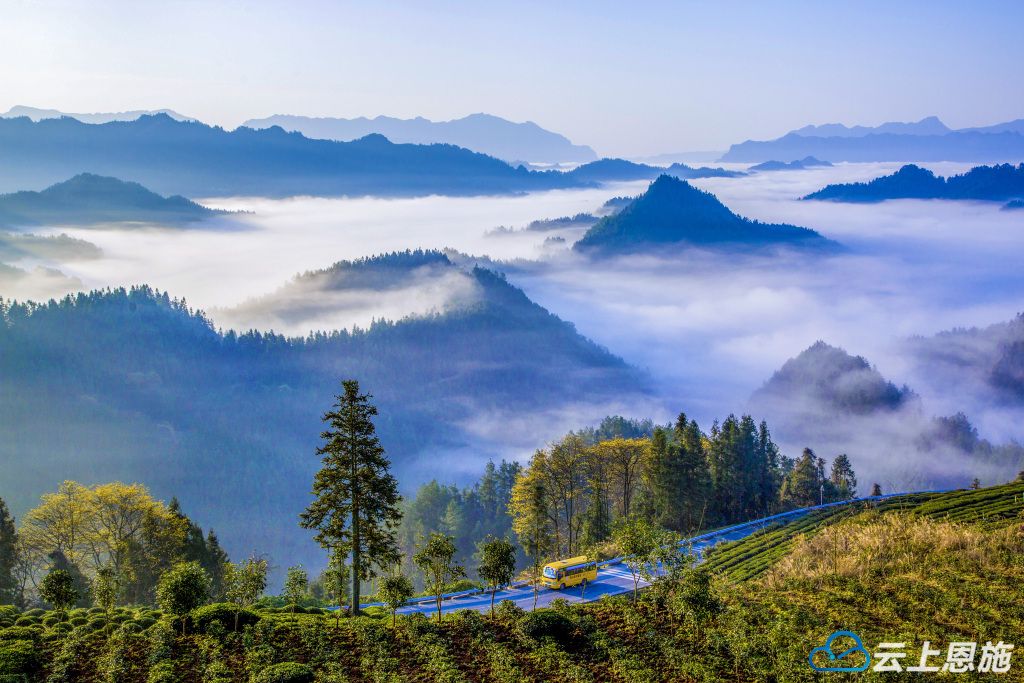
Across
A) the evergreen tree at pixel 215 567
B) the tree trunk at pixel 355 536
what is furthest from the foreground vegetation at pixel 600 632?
the evergreen tree at pixel 215 567

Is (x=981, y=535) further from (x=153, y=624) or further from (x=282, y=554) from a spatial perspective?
(x=282, y=554)

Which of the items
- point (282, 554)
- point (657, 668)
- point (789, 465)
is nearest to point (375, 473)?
point (657, 668)

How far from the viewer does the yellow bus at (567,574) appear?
5763cm

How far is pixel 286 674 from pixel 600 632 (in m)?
14.1

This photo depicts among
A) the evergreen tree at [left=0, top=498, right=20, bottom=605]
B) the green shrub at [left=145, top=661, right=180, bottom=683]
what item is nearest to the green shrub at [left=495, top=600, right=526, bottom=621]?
the green shrub at [left=145, top=661, right=180, bottom=683]

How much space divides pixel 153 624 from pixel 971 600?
40531 millimetres

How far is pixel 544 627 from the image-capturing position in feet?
120

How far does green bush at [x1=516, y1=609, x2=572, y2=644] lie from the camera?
36.3m

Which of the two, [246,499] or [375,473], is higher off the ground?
[375,473]

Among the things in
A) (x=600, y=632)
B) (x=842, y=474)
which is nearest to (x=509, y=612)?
(x=600, y=632)

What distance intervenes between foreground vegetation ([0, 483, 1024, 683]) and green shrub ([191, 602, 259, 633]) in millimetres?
74

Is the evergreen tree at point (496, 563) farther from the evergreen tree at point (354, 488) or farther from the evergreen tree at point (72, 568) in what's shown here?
the evergreen tree at point (72, 568)

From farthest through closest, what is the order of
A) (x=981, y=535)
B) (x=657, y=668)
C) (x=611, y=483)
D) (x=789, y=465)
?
(x=789, y=465) < (x=611, y=483) < (x=981, y=535) < (x=657, y=668)

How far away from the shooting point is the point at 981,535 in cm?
4538
